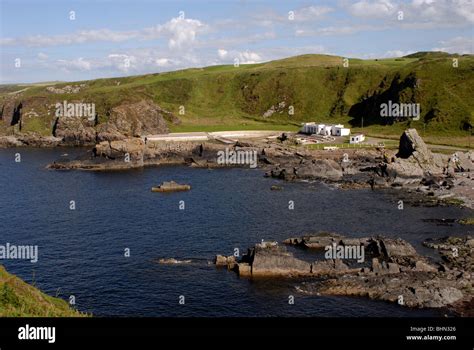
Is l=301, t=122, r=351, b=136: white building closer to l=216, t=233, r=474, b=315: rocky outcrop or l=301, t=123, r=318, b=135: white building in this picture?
l=301, t=123, r=318, b=135: white building

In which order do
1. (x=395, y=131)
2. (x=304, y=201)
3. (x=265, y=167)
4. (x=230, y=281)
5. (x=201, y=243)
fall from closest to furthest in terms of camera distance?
1. (x=230, y=281)
2. (x=201, y=243)
3. (x=304, y=201)
4. (x=265, y=167)
5. (x=395, y=131)

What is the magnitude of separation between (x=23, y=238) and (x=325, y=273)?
148ft

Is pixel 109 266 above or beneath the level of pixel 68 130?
beneath

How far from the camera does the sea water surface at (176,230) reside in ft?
171

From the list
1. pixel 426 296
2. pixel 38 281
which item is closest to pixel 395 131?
pixel 426 296

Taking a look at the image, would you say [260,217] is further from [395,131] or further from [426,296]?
[395,131]

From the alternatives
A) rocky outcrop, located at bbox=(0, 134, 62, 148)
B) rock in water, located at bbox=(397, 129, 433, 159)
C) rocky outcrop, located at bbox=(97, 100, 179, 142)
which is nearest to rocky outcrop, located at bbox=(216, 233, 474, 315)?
rock in water, located at bbox=(397, 129, 433, 159)

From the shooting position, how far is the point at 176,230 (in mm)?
78750

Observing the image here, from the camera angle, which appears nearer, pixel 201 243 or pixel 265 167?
pixel 201 243

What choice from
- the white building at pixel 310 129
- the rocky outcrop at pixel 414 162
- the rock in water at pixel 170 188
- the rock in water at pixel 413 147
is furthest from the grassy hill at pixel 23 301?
the white building at pixel 310 129

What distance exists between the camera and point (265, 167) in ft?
457

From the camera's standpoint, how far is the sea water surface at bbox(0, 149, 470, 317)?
52.2 m

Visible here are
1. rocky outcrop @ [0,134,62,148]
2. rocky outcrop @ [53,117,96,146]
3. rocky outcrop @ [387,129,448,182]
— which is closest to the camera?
rocky outcrop @ [387,129,448,182]
